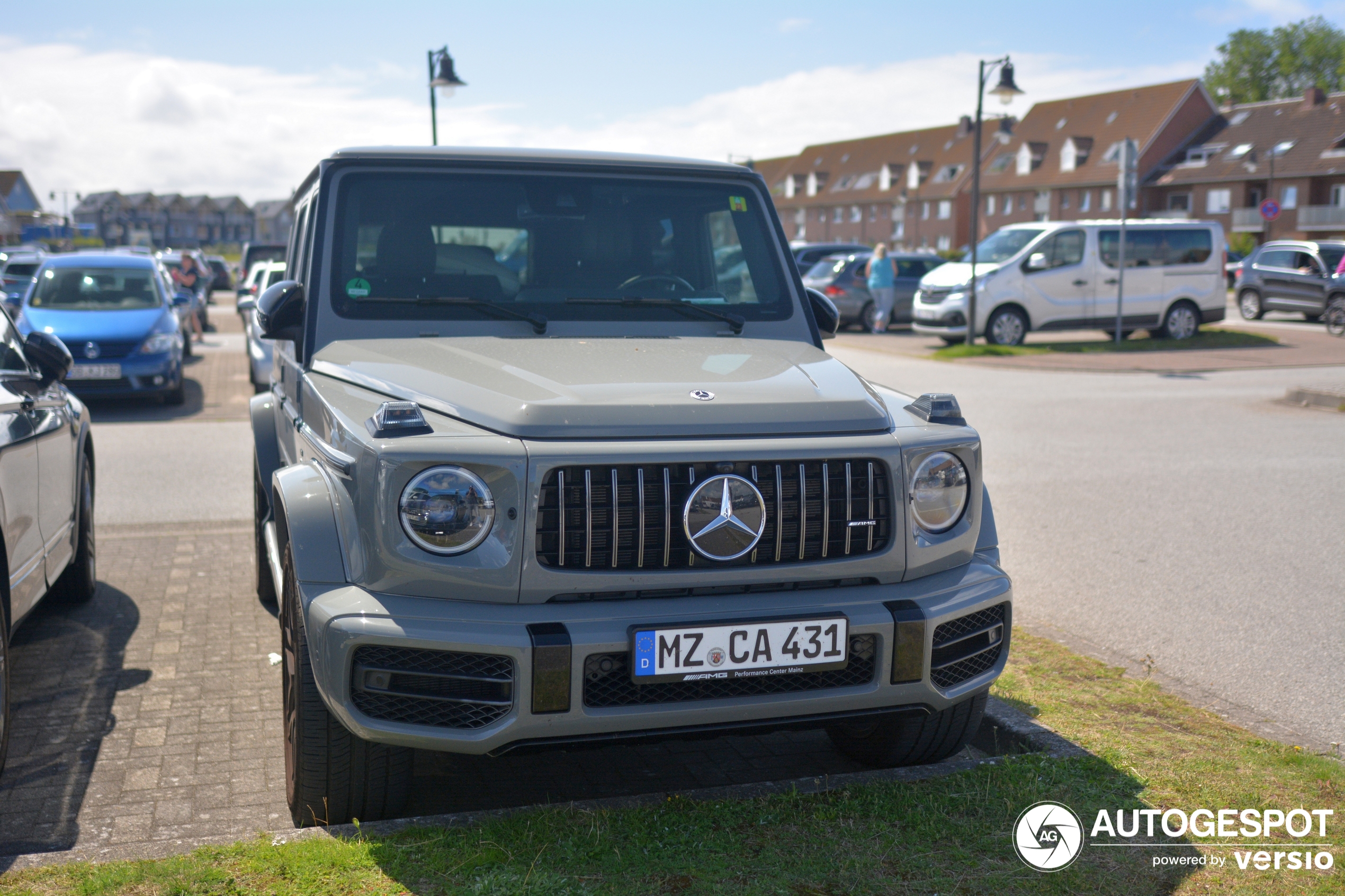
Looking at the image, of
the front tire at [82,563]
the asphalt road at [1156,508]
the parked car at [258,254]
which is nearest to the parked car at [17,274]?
the parked car at [258,254]

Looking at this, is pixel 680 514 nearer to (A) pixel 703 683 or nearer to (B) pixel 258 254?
(A) pixel 703 683

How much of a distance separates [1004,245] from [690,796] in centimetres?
1973

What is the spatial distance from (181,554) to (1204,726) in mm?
5486

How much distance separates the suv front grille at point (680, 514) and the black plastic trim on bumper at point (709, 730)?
Result: 42cm

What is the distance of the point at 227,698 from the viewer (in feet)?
15.0

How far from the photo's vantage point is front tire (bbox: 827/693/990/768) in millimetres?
3715

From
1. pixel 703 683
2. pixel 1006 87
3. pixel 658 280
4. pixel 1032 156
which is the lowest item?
pixel 703 683

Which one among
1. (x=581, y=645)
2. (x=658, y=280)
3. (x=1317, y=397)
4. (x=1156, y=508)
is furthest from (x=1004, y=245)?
(x=581, y=645)

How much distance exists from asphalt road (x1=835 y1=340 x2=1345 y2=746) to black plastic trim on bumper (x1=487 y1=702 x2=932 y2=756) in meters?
1.82

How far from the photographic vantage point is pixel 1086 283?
68.8ft

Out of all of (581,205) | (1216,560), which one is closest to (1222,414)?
(1216,560)

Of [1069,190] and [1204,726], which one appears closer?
[1204,726]

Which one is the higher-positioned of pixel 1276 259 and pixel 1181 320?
pixel 1276 259

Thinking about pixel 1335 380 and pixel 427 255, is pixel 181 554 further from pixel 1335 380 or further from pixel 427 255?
pixel 1335 380
